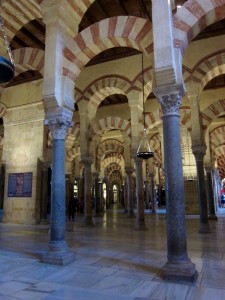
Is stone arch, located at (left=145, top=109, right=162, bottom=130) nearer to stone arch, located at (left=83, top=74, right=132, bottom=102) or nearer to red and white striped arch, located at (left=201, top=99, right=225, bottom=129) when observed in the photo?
red and white striped arch, located at (left=201, top=99, right=225, bottom=129)

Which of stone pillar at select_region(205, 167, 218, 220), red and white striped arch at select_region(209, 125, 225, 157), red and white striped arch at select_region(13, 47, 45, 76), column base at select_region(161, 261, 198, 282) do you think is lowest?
column base at select_region(161, 261, 198, 282)

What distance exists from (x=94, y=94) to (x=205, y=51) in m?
3.11

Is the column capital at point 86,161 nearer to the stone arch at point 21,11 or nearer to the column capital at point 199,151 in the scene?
the column capital at point 199,151

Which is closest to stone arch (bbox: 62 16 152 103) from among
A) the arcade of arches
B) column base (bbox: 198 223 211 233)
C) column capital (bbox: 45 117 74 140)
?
the arcade of arches

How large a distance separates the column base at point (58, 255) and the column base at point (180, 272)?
1.31 m

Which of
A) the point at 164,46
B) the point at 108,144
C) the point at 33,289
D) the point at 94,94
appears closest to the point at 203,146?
the point at 94,94

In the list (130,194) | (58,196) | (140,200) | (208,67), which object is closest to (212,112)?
(208,67)

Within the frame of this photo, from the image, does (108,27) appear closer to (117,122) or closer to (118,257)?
(118,257)

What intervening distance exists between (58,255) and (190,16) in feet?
11.6

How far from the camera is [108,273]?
9.41ft

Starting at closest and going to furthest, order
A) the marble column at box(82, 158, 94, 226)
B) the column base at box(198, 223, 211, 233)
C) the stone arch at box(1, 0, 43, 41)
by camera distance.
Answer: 1. the stone arch at box(1, 0, 43, 41)
2. the column base at box(198, 223, 211, 233)
3. the marble column at box(82, 158, 94, 226)

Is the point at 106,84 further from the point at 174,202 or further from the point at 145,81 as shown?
the point at 174,202

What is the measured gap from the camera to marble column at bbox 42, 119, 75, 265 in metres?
3.38

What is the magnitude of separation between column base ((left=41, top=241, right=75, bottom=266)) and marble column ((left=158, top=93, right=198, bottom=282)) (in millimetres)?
1305
